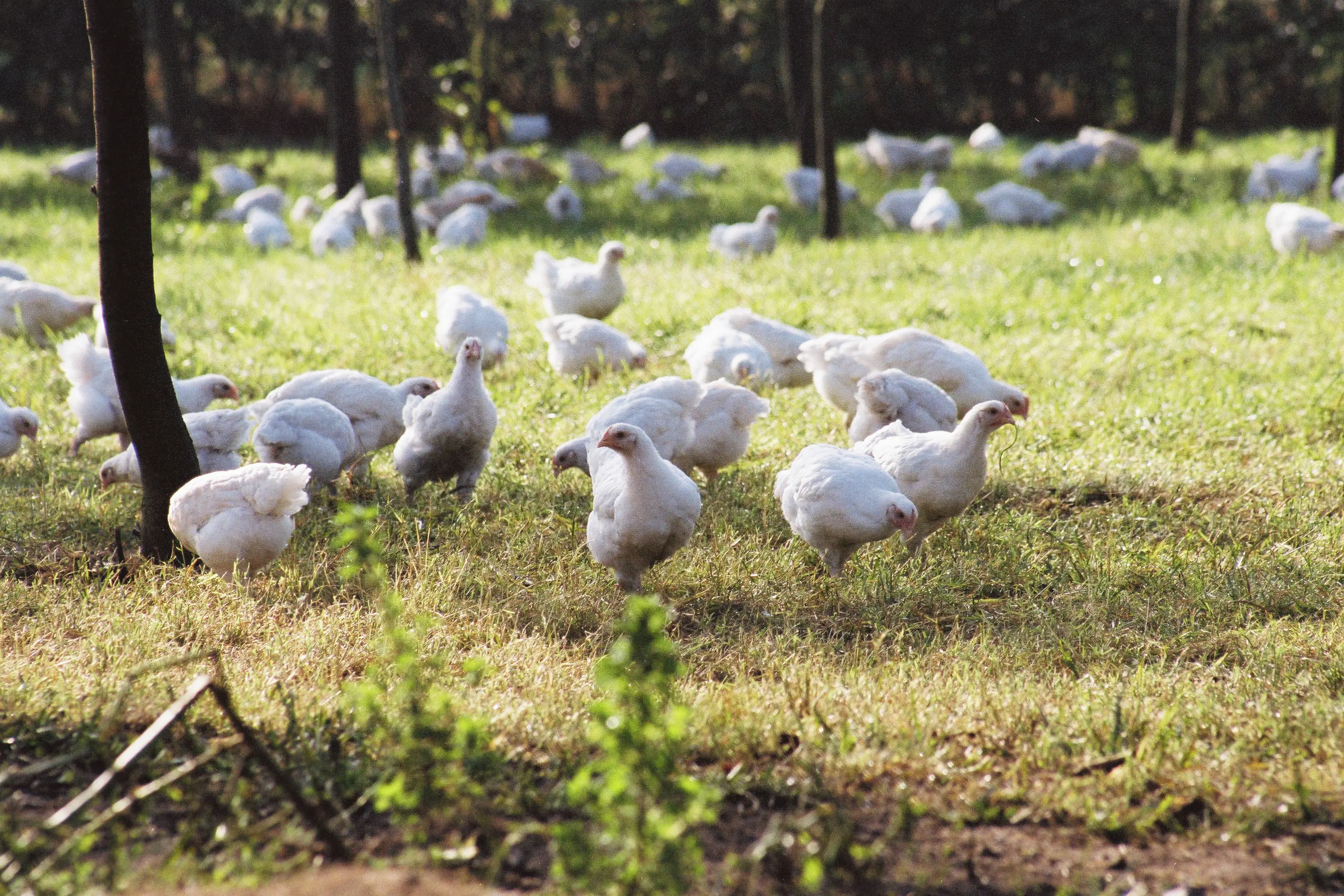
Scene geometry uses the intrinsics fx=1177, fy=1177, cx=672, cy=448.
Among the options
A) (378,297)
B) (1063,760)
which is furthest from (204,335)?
(1063,760)

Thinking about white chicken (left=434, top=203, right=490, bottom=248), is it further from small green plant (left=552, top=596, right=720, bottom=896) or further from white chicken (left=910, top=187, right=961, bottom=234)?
small green plant (left=552, top=596, right=720, bottom=896)

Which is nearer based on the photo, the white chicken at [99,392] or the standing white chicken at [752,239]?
the white chicken at [99,392]

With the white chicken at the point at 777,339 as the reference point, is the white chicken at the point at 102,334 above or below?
above

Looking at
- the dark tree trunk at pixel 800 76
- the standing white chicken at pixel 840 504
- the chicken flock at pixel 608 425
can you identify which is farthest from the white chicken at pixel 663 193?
the standing white chicken at pixel 840 504

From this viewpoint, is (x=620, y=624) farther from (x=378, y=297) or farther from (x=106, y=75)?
(x=378, y=297)

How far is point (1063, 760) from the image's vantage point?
3.16 metres

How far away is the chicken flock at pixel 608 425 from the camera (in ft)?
14.1

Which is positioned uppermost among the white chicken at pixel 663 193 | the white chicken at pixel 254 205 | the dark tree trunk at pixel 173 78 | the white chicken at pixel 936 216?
the dark tree trunk at pixel 173 78

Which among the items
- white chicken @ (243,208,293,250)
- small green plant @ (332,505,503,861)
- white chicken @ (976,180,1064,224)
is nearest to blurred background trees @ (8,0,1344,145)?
white chicken @ (243,208,293,250)

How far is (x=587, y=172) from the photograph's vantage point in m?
15.7

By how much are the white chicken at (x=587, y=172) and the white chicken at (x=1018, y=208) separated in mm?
5484

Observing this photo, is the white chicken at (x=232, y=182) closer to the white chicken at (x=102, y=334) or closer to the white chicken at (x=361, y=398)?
the white chicken at (x=102, y=334)

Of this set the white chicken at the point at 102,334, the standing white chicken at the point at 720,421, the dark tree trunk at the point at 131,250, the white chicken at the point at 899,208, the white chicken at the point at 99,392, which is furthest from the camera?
the white chicken at the point at 899,208

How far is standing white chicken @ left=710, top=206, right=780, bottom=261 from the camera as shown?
1044cm
